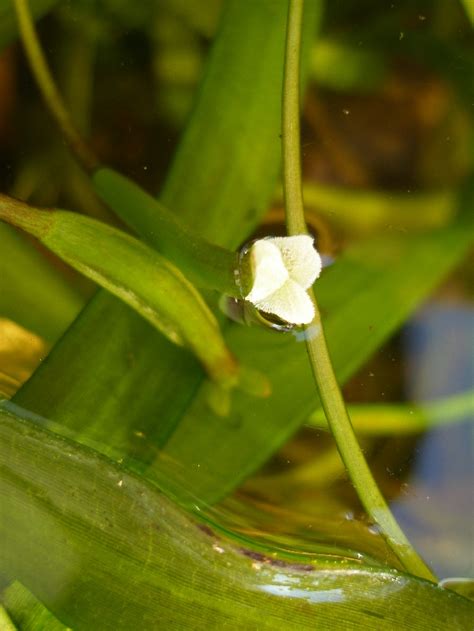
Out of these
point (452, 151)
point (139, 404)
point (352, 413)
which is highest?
point (452, 151)

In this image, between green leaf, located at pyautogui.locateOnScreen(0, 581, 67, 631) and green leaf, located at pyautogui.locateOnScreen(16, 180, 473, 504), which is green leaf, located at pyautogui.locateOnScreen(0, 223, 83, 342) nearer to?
green leaf, located at pyautogui.locateOnScreen(16, 180, 473, 504)

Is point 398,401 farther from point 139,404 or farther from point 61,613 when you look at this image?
point 61,613

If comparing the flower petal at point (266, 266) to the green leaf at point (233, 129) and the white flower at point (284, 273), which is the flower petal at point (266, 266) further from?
the green leaf at point (233, 129)

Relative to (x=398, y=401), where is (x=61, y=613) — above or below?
below

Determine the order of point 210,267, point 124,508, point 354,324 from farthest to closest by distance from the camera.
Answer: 1. point 354,324
2. point 124,508
3. point 210,267

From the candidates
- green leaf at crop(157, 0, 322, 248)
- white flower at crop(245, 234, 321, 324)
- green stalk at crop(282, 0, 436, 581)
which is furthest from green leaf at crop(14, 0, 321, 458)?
white flower at crop(245, 234, 321, 324)

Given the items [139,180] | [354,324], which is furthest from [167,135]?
[354,324]

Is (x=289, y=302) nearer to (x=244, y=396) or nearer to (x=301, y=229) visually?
(x=301, y=229)
